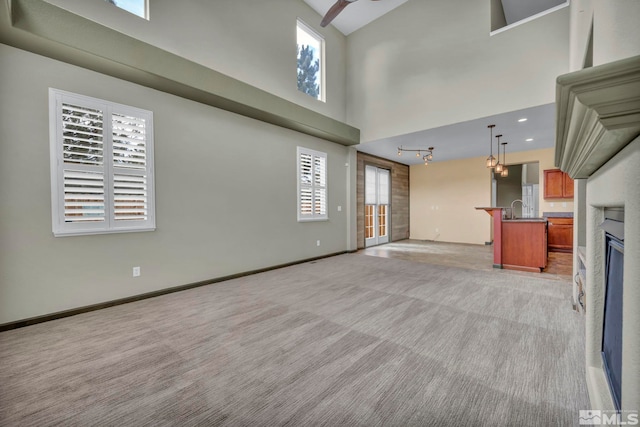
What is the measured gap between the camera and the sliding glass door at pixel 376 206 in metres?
7.71

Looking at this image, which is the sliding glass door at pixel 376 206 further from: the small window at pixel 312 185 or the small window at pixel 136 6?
the small window at pixel 136 6

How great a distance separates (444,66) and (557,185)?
459 cm

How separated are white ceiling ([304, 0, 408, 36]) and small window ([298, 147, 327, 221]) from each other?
325 cm

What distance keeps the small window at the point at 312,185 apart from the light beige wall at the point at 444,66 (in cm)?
142

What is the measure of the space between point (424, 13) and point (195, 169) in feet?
18.6

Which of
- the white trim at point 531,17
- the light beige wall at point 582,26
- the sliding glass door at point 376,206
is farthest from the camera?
the sliding glass door at point 376,206

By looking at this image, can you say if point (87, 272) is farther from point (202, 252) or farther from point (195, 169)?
point (195, 169)

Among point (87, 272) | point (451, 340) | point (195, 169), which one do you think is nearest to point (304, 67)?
point (195, 169)

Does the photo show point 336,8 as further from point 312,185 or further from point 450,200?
point 450,200

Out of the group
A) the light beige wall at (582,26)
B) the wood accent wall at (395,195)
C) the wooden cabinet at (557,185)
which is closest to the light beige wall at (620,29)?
the light beige wall at (582,26)

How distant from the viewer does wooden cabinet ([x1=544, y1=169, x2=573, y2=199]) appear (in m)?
6.45

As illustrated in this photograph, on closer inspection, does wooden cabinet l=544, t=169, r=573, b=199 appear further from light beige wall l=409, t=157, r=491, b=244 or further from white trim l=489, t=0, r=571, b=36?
white trim l=489, t=0, r=571, b=36

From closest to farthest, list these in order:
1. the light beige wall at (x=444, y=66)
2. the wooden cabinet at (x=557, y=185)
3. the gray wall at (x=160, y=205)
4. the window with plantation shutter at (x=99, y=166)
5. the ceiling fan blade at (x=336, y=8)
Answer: the gray wall at (x=160, y=205), the window with plantation shutter at (x=99, y=166), the ceiling fan blade at (x=336, y=8), the light beige wall at (x=444, y=66), the wooden cabinet at (x=557, y=185)

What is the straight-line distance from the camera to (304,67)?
18.7ft
